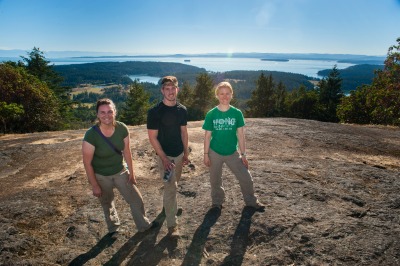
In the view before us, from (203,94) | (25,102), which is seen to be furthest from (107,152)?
(203,94)

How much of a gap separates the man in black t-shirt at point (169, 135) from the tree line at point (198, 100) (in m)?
19.2

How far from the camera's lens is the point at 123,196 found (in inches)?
175

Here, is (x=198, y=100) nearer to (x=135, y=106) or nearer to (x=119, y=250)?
(x=135, y=106)

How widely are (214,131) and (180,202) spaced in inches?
84.1

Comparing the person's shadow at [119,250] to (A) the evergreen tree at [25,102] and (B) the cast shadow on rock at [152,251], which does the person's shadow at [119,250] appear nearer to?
(B) the cast shadow on rock at [152,251]

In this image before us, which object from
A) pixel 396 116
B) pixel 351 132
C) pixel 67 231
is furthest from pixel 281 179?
pixel 396 116

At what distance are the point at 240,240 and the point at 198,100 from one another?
44574mm

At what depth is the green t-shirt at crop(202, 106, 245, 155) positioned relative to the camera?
15.5ft

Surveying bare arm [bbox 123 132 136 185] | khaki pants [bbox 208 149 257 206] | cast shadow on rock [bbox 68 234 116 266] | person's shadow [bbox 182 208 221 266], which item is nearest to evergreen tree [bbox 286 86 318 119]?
khaki pants [bbox 208 149 257 206]

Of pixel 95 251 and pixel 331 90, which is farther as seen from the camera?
pixel 331 90

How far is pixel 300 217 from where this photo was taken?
5.07 metres

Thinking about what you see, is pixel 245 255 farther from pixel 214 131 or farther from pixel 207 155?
pixel 214 131

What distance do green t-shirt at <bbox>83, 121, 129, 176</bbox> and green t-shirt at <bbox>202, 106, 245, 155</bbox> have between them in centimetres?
150

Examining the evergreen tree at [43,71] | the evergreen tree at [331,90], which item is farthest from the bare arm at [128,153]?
the evergreen tree at [331,90]
